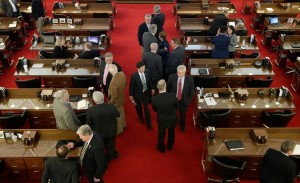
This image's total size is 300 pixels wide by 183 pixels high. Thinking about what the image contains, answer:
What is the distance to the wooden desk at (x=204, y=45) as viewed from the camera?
990 centimetres

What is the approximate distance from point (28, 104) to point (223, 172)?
4.29 metres

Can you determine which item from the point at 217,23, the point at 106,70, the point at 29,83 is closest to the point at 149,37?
the point at 106,70

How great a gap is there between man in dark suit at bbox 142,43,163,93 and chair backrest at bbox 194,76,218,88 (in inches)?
35.8

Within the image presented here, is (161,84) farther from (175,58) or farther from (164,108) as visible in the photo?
(175,58)

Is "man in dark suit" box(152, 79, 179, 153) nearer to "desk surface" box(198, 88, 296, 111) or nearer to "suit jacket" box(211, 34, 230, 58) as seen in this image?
"desk surface" box(198, 88, 296, 111)

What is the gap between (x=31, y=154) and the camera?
6.44 meters

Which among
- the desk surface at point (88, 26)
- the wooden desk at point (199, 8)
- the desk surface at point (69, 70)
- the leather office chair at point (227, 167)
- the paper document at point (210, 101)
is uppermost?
the wooden desk at point (199, 8)

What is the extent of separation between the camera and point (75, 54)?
9.62m

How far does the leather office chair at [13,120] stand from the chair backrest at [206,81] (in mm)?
3844

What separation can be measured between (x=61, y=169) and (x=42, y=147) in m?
1.51

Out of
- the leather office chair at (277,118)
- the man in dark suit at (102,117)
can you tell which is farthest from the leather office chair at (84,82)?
the leather office chair at (277,118)

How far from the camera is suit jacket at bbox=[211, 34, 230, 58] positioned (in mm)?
8797

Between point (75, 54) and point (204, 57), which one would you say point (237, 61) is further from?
point (75, 54)

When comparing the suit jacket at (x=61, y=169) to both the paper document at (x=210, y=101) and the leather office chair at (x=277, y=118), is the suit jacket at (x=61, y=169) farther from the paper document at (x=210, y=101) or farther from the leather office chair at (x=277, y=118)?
the leather office chair at (x=277, y=118)
